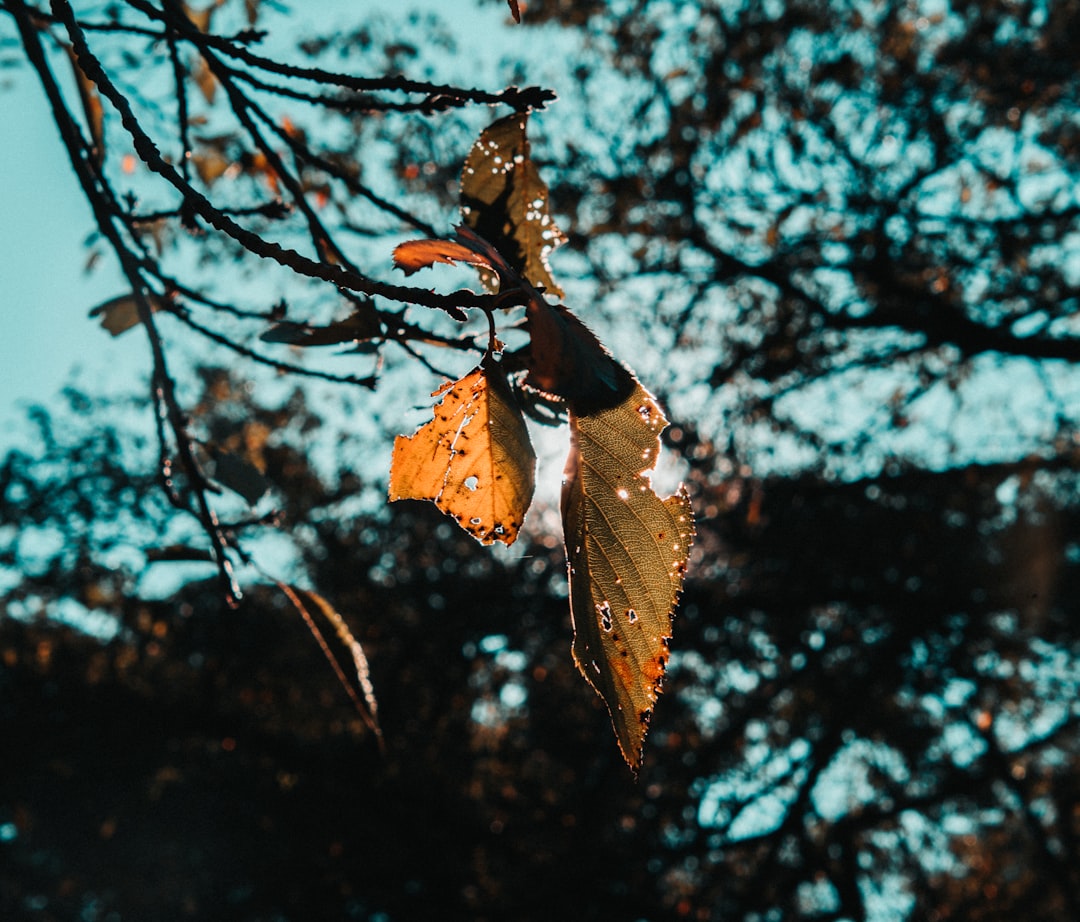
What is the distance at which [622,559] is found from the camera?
0.59 meters

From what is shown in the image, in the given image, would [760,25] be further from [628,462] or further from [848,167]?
[628,462]

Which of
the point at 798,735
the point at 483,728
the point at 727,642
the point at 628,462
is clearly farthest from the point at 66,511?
the point at 628,462

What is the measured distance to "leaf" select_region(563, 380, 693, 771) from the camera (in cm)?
57

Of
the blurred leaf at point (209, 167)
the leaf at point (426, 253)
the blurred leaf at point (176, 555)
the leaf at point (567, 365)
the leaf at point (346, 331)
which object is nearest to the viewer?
the leaf at point (567, 365)

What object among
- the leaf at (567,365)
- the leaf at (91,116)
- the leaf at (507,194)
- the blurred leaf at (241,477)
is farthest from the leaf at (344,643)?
the leaf at (91,116)

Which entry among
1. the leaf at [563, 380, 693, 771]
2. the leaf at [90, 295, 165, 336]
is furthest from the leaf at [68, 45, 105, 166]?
the leaf at [563, 380, 693, 771]

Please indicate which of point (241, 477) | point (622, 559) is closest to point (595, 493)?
point (622, 559)

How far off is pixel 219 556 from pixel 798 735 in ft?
27.6

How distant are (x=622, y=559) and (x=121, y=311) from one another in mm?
1112

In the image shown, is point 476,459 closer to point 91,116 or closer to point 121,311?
point 121,311

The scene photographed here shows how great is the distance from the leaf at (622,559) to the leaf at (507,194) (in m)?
0.35

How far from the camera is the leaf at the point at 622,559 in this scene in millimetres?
571

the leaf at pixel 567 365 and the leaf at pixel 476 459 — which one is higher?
the leaf at pixel 476 459

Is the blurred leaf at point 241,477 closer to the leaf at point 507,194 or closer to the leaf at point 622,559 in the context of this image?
the leaf at point 507,194
